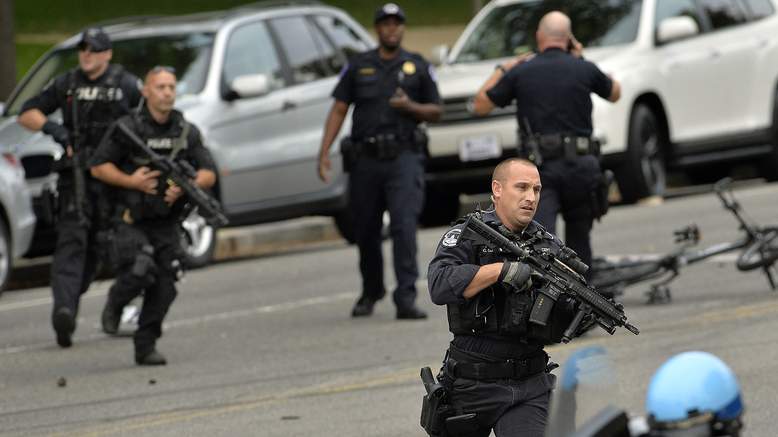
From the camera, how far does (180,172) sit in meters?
10.3

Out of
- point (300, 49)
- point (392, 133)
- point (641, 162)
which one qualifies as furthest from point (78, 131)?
point (641, 162)

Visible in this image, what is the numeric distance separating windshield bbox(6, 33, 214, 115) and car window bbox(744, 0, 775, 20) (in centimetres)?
595

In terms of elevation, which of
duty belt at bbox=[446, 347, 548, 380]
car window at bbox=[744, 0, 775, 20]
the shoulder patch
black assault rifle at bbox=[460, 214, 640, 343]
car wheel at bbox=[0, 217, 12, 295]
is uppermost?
the shoulder patch

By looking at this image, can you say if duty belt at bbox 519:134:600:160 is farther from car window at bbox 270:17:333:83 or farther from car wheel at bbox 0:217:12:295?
car window at bbox 270:17:333:83

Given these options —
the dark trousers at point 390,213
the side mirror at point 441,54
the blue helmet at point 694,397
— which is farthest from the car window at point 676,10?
the blue helmet at point 694,397

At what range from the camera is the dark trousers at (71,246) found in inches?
437

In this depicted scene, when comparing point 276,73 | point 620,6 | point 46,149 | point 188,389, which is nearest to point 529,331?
point 188,389

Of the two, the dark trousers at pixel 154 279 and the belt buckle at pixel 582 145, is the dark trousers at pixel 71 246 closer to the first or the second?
the dark trousers at pixel 154 279

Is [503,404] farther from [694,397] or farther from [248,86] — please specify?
[248,86]

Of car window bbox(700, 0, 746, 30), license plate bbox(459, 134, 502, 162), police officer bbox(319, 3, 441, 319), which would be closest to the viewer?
police officer bbox(319, 3, 441, 319)

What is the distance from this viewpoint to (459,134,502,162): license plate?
1630 centimetres

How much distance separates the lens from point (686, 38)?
57.4ft

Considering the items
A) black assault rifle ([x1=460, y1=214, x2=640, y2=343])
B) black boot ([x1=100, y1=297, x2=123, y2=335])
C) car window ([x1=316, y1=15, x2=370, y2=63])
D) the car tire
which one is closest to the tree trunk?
car window ([x1=316, y1=15, x2=370, y2=63])

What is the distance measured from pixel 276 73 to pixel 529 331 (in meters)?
9.66
